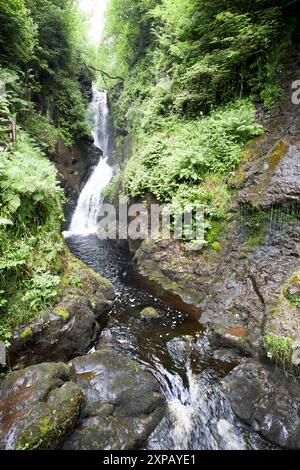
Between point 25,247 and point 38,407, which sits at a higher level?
point 25,247

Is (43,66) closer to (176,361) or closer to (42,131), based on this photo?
(42,131)

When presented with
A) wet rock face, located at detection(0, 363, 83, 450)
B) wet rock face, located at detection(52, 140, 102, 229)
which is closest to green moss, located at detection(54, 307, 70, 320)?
wet rock face, located at detection(0, 363, 83, 450)

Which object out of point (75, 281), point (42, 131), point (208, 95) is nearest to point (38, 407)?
point (75, 281)

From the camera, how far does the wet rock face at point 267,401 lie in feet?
11.9

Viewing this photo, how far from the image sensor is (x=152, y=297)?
714 cm

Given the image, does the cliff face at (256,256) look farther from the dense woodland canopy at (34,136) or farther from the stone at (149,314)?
the dense woodland canopy at (34,136)

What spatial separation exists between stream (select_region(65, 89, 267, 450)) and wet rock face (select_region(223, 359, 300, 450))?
0.16 meters

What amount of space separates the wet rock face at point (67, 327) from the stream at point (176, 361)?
1.46ft

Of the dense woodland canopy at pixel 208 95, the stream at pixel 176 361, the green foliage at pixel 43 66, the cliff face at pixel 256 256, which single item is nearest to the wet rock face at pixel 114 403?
the stream at pixel 176 361

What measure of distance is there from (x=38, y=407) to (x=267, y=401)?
3.33 m

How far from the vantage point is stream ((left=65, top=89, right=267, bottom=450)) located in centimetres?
379

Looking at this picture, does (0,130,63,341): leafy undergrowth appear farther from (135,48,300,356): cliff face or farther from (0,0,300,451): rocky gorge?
(135,48,300,356): cliff face

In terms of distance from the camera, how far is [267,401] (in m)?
3.97

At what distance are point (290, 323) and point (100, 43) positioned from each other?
2283cm
